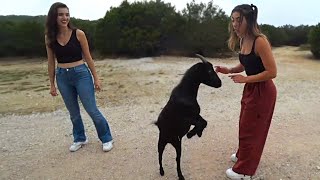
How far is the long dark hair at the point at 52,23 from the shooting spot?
4.55m

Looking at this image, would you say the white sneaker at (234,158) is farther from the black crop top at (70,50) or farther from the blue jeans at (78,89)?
the black crop top at (70,50)

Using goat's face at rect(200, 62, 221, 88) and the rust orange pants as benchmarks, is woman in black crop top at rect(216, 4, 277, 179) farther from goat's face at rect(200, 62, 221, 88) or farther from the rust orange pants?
goat's face at rect(200, 62, 221, 88)

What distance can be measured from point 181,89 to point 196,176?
3.59ft

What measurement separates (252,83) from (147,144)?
2116 mm

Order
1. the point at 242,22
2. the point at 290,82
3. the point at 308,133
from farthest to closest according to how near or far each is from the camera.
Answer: the point at 290,82, the point at 308,133, the point at 242,22

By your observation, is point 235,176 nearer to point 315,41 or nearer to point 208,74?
point 208,74

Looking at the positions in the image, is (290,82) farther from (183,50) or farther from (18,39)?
(18,39)

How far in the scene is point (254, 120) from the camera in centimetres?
380

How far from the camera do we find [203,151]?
5.05m

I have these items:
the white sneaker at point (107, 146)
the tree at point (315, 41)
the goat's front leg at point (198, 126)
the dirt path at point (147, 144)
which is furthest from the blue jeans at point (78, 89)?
the tree at point (315, 41)

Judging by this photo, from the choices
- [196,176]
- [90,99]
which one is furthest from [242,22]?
[90,99]

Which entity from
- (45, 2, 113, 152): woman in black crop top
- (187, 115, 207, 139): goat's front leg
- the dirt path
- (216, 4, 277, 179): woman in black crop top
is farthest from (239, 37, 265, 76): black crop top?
(45, 2, 113, 152): woman in black crop top

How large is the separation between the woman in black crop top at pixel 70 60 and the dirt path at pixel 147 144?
563mm

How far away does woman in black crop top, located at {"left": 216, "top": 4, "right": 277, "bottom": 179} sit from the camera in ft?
11.6
